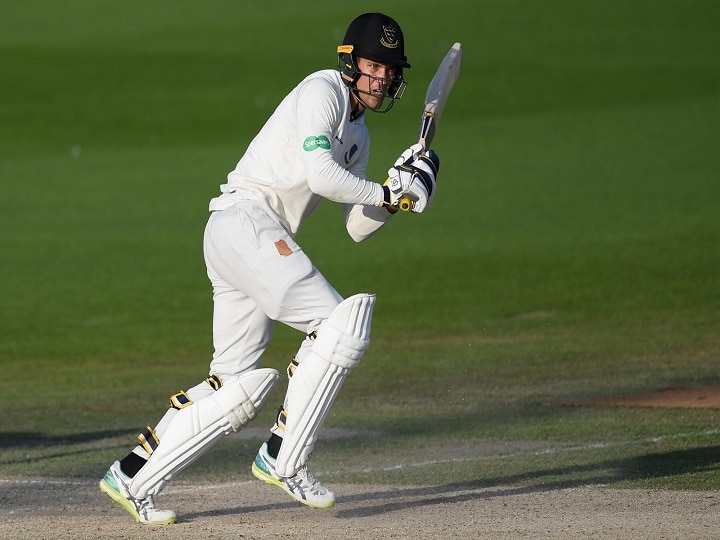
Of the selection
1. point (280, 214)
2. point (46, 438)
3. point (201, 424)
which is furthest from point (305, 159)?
point (46, 438)

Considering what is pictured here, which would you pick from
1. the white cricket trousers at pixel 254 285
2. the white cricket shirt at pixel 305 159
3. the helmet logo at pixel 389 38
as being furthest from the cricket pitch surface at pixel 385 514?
the helmet logo at pixel 389 38

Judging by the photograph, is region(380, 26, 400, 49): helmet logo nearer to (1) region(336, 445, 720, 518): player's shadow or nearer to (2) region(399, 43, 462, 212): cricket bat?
(2) region(399, 43, 462, 212): cricket bat

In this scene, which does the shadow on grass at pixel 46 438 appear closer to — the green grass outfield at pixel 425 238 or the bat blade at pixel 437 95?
the green grass outfield at pixel 425 238

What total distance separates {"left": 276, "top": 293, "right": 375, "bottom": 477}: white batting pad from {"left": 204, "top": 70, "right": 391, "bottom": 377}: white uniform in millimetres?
103

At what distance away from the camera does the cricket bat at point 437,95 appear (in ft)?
17.7

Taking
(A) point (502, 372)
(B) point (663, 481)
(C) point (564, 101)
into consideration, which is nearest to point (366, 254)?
(A) point (502, 372)

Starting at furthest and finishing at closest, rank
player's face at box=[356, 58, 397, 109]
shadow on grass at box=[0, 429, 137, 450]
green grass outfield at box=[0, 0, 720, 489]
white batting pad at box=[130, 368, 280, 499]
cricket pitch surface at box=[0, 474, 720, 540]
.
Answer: shadow on grass at box=[0, 429, 137, 450]
green grass outfield at box=[0, 0, 720, 489]
player's face at box=[356, 58, 397, 109]
white batting pad at box=[130, 368, 280, 499]
cricket pitch surface at box=[0, 474, 720, 540]

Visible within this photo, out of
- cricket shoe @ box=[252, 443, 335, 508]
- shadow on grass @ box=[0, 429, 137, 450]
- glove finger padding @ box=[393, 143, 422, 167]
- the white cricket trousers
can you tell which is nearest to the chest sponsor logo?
glove finger padding @ box=[393, 143, 422, 167]

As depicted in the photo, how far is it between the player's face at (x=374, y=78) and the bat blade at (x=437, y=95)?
1.26 feet

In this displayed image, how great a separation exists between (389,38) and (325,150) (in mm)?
543

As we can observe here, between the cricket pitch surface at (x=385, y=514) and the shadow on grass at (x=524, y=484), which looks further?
the shadow on grass at (x=524, y=484)

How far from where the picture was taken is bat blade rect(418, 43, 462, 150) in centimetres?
541

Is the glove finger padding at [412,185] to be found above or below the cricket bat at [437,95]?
below

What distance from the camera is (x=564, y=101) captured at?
2789 centimetres
